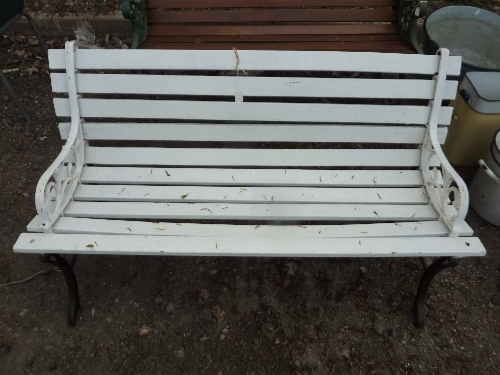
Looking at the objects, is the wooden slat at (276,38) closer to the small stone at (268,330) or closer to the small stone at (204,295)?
the small stone at (204,295)

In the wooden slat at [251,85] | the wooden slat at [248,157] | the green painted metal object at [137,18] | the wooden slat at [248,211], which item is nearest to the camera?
the wooden slat at [248,211]

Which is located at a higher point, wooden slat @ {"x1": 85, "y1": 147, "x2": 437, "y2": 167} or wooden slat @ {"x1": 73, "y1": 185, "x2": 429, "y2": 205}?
wooden slat @ {"x1": 85, "y1": 147, "x2": 437, "y2": 167}

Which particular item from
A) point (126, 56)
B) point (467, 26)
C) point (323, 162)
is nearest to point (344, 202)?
point (323, 162)

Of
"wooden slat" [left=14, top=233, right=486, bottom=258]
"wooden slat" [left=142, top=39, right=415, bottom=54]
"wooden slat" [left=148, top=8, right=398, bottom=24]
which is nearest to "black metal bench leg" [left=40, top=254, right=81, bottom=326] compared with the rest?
"wooden slat" [left=14, top=233, right=486, bottom=258]

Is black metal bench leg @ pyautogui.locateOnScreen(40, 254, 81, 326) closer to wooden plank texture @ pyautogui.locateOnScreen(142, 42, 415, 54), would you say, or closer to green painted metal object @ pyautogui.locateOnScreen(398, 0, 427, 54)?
wooden plank texture @ pyautogui.locateOnScreen(142, 42, 415, 54)

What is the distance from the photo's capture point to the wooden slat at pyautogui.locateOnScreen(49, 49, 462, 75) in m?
2.13

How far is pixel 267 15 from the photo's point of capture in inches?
126

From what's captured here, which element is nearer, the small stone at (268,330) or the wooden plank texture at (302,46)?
the small stone at (268,330)

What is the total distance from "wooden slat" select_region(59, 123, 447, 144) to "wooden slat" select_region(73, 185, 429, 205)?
29cm

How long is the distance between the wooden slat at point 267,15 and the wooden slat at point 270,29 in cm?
4

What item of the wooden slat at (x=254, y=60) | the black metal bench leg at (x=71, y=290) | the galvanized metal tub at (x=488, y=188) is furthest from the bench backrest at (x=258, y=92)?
the black metal bench leg at (x=71, y=290)

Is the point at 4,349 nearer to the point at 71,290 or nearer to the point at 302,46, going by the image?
the point at 71,290

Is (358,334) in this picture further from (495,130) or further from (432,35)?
(432,35)

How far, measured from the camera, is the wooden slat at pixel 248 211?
2.07 m
